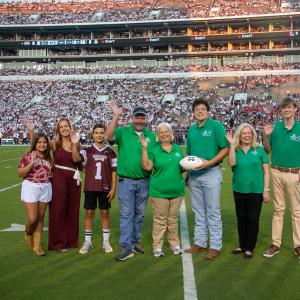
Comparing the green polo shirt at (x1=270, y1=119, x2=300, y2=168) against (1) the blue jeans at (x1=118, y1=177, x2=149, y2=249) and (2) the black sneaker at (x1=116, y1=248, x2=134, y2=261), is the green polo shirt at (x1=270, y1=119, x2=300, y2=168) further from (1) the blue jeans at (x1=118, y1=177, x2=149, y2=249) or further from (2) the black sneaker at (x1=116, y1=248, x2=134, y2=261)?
(2) the black sneaker at (x1=116, y1=248, x2=134, y2=261)

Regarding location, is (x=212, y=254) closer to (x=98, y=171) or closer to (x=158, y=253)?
(x=158, y=253)

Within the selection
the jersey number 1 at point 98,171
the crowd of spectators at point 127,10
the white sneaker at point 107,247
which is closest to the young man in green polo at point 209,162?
the jersey number 1 at point 98,171

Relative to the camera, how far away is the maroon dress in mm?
6922

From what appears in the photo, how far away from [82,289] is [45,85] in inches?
2213

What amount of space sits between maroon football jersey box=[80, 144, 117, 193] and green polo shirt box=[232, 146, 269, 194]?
5.34 feet

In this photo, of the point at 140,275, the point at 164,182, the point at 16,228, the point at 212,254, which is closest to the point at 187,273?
the point at 140,275

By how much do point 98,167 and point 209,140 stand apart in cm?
150

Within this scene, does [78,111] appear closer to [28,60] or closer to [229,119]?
[229,119]

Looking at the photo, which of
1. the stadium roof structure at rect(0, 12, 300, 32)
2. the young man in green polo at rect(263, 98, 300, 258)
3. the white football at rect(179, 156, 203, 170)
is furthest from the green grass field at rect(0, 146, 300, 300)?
the stadium roof structure at rect(0, 12, 300, 32)

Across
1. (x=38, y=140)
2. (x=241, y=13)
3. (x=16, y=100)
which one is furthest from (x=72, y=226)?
(x=241, y=13)

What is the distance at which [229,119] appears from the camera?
42.7 metres

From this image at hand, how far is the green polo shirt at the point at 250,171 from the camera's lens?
6.47m

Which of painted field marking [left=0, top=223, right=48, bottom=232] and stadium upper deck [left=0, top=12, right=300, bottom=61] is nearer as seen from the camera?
painted field marking [left=0, top=223, right=48, bottom=232]

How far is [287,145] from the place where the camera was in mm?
6434
